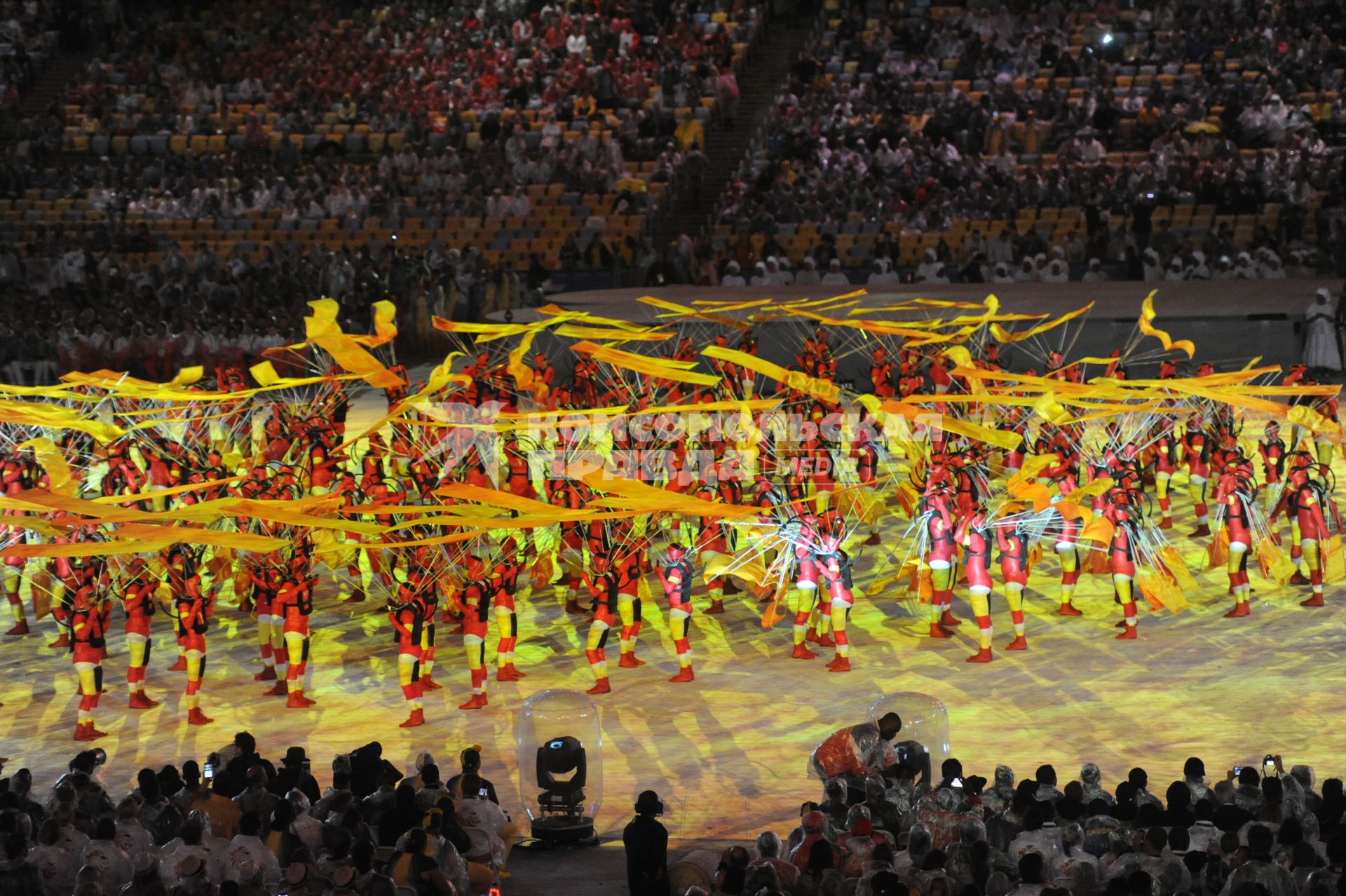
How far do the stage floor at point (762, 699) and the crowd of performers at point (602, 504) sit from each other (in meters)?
0.19

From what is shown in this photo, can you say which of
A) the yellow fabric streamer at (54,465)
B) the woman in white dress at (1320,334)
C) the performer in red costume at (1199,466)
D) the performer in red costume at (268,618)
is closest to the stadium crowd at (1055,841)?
the performer in red costume at (268,618)

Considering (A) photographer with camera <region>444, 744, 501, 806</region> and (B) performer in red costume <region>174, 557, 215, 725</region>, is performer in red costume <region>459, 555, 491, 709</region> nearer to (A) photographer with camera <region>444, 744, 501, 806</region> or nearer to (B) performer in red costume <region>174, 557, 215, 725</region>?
(B) performer in red costume <region>174, 557, 215, 725</region>

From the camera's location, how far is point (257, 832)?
722cm

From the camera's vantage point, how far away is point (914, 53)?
2781cm

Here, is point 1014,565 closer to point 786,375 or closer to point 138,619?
point 786,375

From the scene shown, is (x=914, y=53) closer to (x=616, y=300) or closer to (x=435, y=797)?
(x=616, y=300)

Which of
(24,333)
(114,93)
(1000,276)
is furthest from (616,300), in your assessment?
(114,93)

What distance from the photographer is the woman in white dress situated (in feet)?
64.4

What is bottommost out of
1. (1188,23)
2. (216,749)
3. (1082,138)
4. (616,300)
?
(216,749)

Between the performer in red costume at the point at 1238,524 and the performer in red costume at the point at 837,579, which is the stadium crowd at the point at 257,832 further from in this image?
the performer in red costume at the point at 1238,524

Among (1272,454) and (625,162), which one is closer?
(1272,454)

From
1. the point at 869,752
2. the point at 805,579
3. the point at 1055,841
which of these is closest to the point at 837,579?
the point at 805,579

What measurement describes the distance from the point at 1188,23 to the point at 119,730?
21.7 m

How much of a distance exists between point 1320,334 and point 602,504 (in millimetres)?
11920
